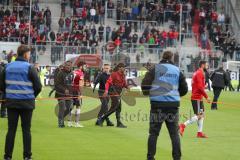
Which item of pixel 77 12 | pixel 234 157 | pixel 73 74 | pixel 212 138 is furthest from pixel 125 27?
pixel 234 157

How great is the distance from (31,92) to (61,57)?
1291 inches

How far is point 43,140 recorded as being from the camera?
55.3 ft

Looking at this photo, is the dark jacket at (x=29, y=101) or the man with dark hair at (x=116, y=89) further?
the man with dark hair at (x=116, y=89)

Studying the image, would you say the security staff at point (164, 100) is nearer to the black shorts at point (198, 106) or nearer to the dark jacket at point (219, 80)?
the black shorts at point (198, 106)

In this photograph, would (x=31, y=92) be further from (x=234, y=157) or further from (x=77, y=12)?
(x=77, y=12)

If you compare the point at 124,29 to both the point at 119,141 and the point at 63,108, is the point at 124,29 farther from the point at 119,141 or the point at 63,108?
the point at 119,141

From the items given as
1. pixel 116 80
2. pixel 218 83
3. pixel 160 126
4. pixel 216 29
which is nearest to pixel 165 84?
pixel 160 126

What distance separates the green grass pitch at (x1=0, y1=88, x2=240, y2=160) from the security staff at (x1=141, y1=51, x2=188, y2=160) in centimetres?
160

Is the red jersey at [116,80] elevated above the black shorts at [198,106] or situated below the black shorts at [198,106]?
above

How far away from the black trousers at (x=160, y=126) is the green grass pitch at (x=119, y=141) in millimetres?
1560

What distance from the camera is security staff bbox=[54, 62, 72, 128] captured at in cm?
2002

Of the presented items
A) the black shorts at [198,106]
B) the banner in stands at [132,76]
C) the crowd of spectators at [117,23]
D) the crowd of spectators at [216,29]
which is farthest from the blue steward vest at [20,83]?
the crowd of spectators at [216,29]

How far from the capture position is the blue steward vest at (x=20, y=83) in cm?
1255

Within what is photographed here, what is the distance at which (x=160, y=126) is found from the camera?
1273 centimetres
